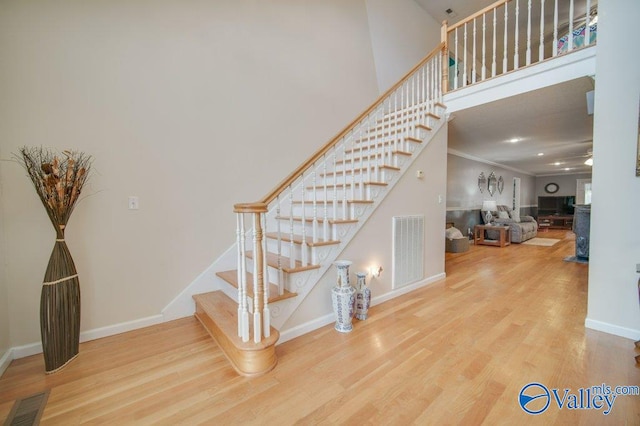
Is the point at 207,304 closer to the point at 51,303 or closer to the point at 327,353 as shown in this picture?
the point at 51,303

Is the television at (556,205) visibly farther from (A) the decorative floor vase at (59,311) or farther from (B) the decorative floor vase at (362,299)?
(A) the decorative floor vase at (59,311)

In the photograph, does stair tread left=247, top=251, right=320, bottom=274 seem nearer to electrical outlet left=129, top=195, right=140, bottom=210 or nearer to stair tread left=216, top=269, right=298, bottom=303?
stair tread left=216, top=269, right=298, bottom=303

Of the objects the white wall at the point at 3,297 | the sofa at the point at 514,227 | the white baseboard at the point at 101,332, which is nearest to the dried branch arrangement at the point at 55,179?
the white wall at the point at 3,297

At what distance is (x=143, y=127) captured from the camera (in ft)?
7.63

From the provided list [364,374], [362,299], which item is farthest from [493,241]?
[364,374]

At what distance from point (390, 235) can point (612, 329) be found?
193cm

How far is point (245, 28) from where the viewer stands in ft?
9.47

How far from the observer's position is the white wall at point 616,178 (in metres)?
2.01

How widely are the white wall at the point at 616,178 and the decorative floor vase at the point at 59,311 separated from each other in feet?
13.5

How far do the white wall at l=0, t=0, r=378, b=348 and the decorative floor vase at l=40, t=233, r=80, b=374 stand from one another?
0.93ft

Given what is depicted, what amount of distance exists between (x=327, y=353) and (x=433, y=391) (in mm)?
730

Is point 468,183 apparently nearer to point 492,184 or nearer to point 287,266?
point 492,184


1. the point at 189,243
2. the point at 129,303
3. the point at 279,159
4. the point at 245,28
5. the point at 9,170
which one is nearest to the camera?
the point at 9,170

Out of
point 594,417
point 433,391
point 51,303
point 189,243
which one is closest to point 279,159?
point 189,243
